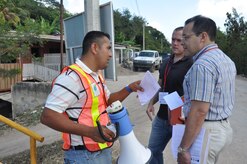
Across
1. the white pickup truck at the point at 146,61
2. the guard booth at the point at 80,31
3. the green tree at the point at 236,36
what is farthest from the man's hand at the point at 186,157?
the white pickup truck at the point at 146,61

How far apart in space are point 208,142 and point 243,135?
4163 mm

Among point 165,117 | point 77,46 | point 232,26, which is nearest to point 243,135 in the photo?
point 165,117

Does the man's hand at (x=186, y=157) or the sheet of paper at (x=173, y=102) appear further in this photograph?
the sheet of paper at (x=173, y=102)

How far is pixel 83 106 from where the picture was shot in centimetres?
198

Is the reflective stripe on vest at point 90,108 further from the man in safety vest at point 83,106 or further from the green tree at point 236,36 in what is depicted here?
the green tree at point 236,36

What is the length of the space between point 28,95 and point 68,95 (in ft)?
36.2

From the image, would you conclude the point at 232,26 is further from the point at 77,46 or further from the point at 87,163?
the point at 87,163

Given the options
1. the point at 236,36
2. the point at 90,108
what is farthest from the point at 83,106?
the point at 236,36

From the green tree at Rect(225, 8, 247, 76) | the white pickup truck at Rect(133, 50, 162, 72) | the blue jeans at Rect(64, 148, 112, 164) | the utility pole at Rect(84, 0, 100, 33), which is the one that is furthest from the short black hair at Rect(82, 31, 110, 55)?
the white pickup truck at Rect(133, 50, 162, 72)

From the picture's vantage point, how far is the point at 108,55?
2.22 m

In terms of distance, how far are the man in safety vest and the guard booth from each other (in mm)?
1778

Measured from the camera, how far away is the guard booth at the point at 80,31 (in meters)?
4.06

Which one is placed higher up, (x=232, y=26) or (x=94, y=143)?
(x=232, y=26)

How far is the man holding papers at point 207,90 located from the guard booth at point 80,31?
1.97 meters
